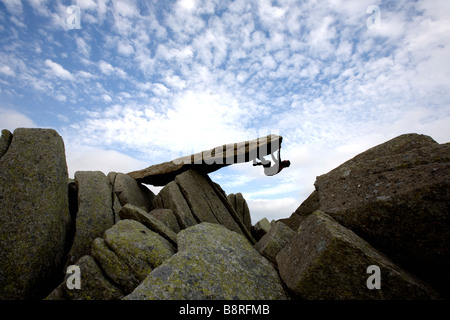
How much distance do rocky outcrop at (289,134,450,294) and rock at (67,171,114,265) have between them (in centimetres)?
979

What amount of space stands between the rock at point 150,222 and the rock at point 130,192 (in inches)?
144

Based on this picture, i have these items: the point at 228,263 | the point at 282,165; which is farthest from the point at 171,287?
the point at 282,165

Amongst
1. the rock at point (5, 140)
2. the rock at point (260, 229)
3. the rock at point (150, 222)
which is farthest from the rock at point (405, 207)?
the rock at point (5, 140)

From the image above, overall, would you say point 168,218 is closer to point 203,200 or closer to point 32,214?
point 203,200

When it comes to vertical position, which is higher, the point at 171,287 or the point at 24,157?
the point at 24,157

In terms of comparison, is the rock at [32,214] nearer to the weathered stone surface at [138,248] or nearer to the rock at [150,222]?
the rock at [150,222]

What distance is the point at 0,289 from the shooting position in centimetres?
771

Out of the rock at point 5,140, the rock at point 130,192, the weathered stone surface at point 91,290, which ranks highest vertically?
the rock at point 5,140

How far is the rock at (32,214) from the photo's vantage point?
26.5ft

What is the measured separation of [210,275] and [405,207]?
5.46 metres

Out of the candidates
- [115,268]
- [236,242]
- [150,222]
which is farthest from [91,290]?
[236,242]

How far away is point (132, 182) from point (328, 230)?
47.0 ft

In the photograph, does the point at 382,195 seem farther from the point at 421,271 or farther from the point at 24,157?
the point at 24,157

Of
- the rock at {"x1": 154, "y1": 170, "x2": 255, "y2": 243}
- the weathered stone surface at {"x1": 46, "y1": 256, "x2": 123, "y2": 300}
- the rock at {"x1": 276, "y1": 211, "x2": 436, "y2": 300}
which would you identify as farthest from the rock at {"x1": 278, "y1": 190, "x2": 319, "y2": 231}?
the weathered stone surface at {"x1": 46, "y1": 256, "x2": 123, "y2": 300}
